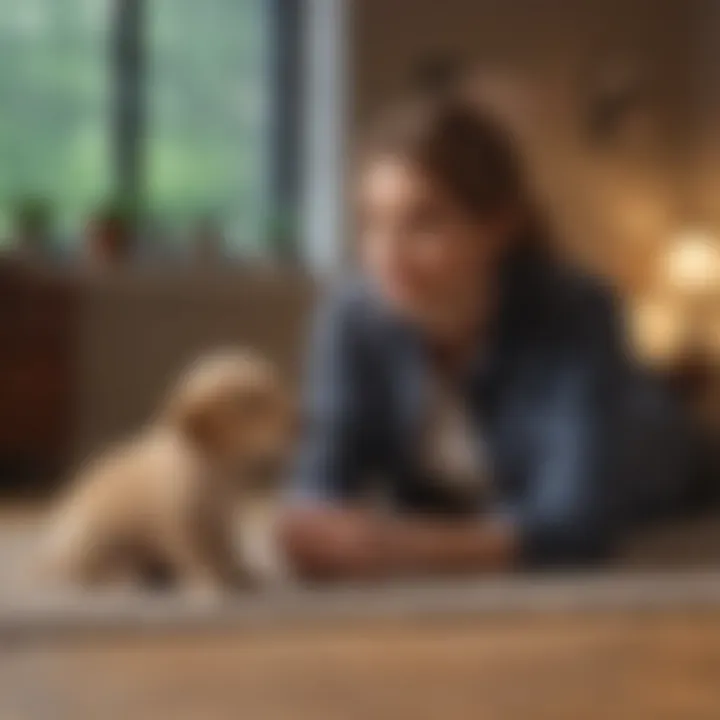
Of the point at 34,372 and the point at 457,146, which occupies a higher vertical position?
the point at 457,146

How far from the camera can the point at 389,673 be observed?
92cm

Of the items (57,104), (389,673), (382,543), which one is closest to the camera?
(389,673)

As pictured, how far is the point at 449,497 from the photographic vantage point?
3.88 ft

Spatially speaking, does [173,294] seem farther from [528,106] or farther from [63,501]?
[528,106]

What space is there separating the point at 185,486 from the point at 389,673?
0.28m

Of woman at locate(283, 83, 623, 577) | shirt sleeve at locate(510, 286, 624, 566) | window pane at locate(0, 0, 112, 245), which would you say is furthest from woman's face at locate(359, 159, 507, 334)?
window pane at locate(0, 0, 112, 245)

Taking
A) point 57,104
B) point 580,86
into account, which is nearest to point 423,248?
point 580,86

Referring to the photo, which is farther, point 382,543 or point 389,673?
point 382,543

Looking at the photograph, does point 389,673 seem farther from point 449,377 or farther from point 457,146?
point 457,146

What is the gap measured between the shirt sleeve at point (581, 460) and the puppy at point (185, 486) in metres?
0.24

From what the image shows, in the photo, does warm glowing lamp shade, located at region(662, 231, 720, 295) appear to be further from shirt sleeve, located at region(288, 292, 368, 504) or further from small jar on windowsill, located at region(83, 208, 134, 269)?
small jar on windowsill, located at region(83, 208, 134, 269)

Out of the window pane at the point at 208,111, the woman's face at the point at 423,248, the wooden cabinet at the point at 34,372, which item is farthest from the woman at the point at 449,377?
the wooden cabinet at the point at 34,372

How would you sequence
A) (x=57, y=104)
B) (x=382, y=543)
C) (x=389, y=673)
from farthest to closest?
(x=382, y=543)
(x=57, y=104)
(x=389, y=673)

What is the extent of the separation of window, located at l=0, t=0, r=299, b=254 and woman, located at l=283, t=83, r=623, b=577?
11 cm
